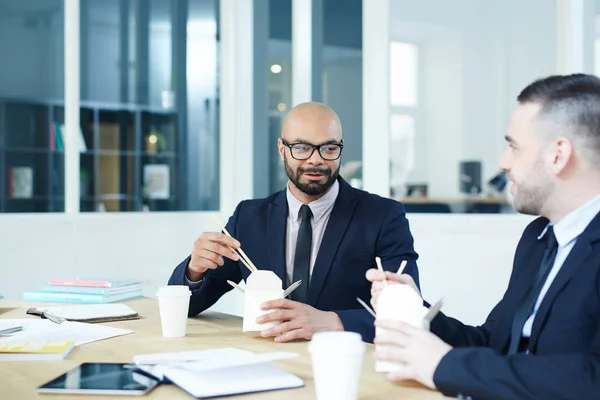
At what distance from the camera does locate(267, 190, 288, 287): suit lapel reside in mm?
2268

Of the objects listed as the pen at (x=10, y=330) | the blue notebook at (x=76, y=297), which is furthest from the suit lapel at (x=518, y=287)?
the blue notebook at (x=76, y=297)

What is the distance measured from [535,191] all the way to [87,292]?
1.55 m

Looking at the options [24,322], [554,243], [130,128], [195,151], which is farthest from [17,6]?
[554,243]

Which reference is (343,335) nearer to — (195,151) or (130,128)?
(195,151)

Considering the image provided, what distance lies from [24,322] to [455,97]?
2.89 m

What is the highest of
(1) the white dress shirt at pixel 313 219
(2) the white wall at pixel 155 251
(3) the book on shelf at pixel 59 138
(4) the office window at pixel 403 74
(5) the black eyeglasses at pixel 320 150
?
(4) the office window at pixel 403 74

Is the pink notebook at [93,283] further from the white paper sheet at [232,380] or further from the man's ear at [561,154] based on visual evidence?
the man's ear at [561,154]

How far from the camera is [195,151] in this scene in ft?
16.8

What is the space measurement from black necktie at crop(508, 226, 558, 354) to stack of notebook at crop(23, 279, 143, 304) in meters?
1.40

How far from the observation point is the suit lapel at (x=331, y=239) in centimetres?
224

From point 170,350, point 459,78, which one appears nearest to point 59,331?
point 170,350

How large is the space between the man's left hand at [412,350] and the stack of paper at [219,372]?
6.8 inches

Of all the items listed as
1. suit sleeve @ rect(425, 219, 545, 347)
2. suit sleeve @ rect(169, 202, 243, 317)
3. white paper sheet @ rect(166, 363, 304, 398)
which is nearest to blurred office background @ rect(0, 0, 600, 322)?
suit sleeve @ rect(169, 202, 243, 317)

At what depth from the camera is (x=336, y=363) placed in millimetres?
1053
